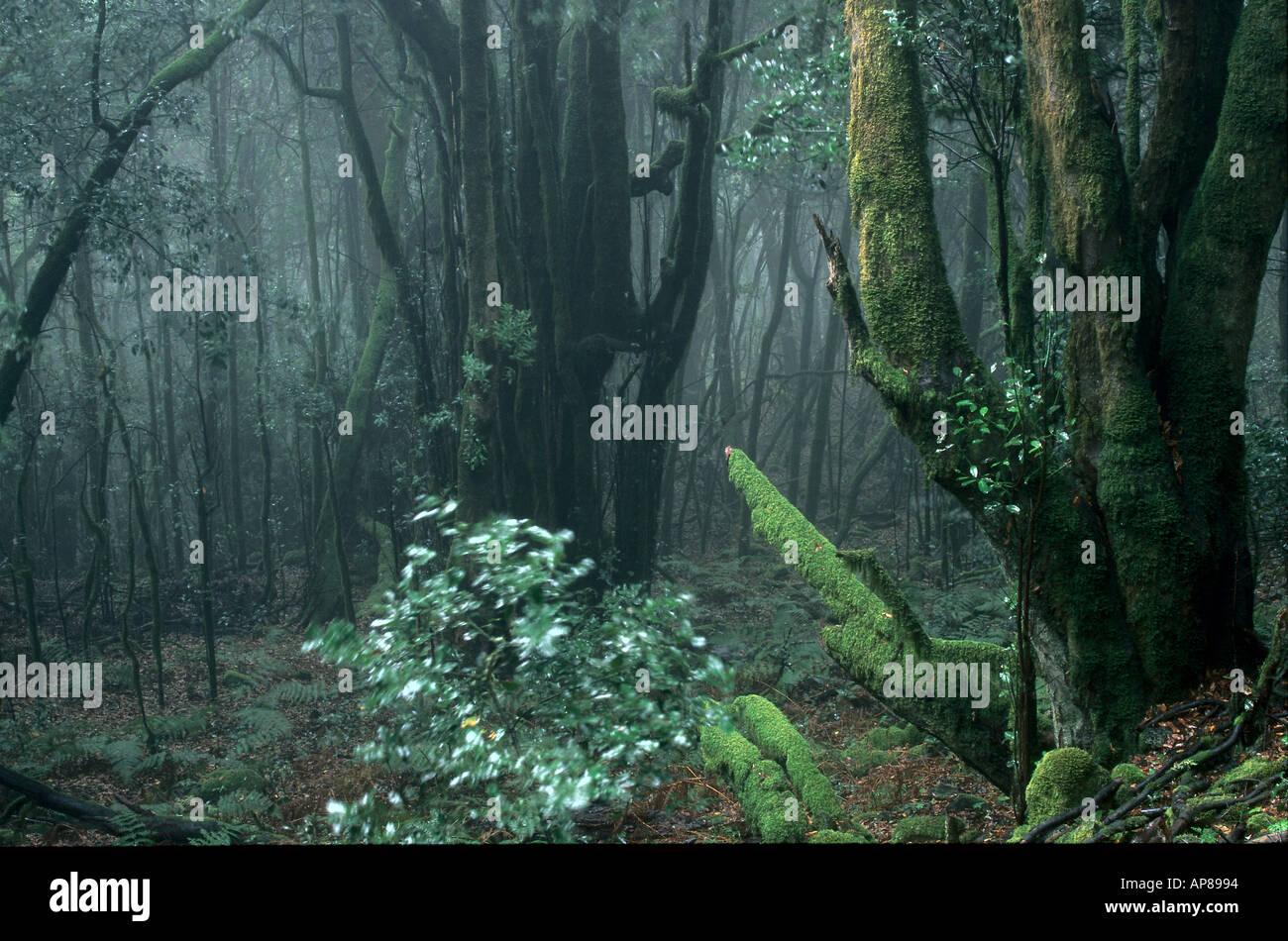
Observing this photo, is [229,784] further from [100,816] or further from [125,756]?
[100,816]

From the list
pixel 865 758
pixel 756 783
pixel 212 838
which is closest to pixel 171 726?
pixel 212 838

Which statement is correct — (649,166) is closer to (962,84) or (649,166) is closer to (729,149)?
(729,149)

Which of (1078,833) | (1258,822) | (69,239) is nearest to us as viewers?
(1258,822)

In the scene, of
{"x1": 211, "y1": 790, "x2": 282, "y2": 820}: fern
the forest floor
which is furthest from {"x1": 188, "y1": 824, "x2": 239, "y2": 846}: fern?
{"x1": 211, "y1": 790, "x2": 282, "y2": 820}: fern

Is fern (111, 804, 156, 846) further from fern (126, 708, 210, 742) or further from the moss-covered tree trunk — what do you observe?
the moss-covered tree trunk

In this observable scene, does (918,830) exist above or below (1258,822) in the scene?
below

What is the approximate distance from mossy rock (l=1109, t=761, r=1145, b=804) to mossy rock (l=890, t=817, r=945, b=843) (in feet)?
4.56

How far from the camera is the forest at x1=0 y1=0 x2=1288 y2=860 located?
13.6ft

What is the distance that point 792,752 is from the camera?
5.37 meters

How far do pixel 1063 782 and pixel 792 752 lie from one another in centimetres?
185

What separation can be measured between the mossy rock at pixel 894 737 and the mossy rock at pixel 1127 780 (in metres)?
3.54

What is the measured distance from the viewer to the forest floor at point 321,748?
5.57 m

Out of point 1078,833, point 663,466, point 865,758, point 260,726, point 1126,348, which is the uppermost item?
point 1126,348
